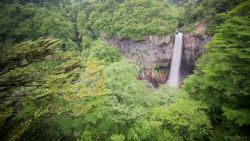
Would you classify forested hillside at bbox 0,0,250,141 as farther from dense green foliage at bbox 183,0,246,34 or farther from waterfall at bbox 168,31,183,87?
waterfall at bbox 168,31,183,87

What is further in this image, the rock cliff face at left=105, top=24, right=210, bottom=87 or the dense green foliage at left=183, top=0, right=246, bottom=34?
the rock cliff face at left=105, top=24, right=210, bottom=87

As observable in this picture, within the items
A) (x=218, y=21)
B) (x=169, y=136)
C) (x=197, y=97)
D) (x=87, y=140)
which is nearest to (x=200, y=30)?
(x=218, y=21)

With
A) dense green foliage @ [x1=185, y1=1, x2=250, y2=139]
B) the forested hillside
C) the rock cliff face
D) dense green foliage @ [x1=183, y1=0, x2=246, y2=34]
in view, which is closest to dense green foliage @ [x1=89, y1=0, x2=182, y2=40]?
the rock cliff face

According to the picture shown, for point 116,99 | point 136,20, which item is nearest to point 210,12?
point 136,20

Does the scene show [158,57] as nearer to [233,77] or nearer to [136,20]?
[136,20]

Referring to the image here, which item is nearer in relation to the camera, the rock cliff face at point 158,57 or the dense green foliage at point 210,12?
the dense green foliage at point 210,12

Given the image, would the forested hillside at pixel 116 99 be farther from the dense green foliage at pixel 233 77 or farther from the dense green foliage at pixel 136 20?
the dense green foliage at pixel 136 20

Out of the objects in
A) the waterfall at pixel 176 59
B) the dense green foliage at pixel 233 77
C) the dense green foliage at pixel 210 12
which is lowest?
the waterfall at pixel 176 59

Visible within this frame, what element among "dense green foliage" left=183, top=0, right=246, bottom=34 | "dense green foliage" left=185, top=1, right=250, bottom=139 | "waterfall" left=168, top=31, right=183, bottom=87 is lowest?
"waterfall" left=168, top=31, right=183, bottom=87

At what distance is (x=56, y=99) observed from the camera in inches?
435

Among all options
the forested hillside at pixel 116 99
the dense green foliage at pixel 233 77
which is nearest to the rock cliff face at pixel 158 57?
the forested hillside at pixel 116 99

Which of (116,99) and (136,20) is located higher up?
(136,20)

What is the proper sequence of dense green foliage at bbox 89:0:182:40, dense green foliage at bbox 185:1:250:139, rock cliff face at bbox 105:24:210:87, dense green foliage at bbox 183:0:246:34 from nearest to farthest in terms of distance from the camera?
dense green foliage at bbox 185:1:250:139 → dense green foliage at bbox 183:0:246:34 → rock cliff face at bbox 105:24:210:87 → dense green foliage at bbox 89:0:182:40

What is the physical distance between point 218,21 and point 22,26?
29.8 meters
